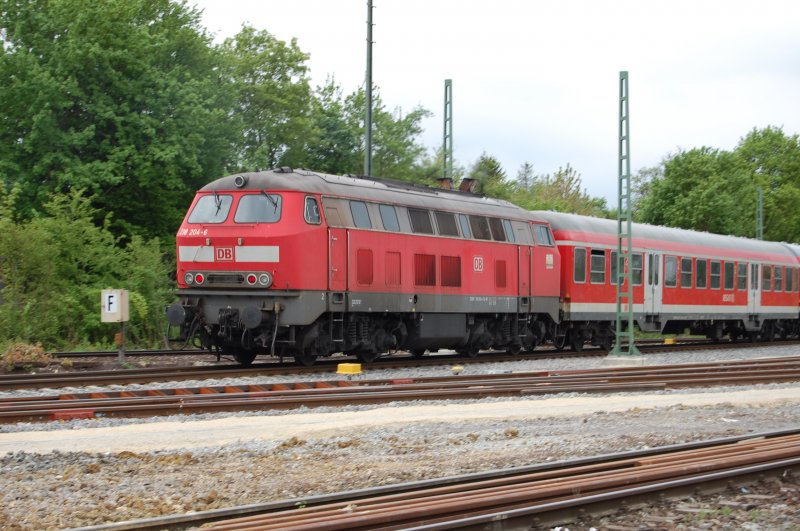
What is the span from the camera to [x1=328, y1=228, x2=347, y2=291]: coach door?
745 inches

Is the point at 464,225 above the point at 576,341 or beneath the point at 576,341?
above

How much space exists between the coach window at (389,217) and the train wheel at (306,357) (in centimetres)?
306

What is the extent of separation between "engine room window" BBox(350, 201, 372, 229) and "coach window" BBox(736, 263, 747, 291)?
19.0 meters

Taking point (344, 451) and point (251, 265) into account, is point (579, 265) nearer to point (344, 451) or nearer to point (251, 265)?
point (251, 265)

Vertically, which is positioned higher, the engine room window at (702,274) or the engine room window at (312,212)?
the engine room window at (312,212)

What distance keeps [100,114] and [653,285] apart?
18143mm

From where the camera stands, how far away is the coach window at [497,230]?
24.0m

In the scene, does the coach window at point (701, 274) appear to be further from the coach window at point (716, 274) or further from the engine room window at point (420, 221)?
the engine room window at point (420, 221)

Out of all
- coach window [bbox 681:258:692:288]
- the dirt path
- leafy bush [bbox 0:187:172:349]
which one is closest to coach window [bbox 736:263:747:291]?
coach window [bbox 681:258:692:288]

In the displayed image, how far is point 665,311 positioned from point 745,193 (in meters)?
34.5

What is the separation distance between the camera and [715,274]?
109ft

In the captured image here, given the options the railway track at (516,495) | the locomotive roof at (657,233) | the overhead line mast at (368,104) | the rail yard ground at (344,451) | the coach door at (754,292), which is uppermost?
the overhead line mast at (368,104)

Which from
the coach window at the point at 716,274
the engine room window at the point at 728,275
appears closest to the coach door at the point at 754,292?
the engine room window at the point at 728,275

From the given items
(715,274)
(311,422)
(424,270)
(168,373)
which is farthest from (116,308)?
(715,274)
